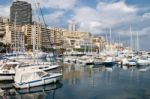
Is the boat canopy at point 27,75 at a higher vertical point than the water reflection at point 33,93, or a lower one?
higher

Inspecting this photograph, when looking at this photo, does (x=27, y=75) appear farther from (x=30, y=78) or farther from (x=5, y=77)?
(x=5, y=77)

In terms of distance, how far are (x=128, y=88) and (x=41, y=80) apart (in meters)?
10.6

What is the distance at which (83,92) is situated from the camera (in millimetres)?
33031

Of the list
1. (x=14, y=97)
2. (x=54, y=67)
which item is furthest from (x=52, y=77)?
(x=54, y=67)

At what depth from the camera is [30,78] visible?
115 ft

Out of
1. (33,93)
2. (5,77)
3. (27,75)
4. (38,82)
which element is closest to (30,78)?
(27,75)

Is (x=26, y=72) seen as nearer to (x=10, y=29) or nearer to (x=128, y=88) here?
(x=128, y=88)

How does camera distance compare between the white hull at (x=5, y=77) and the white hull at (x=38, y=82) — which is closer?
the white hull at (x=38, y=82)

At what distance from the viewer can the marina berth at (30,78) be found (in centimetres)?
3422

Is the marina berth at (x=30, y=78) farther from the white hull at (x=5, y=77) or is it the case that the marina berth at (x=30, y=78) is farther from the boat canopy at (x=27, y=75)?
the white hull at (x=5, y=77)

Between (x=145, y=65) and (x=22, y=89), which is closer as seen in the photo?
(x=22, y=89)

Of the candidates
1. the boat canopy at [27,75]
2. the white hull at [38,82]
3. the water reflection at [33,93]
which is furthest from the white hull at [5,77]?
the water reflection at [33,93]

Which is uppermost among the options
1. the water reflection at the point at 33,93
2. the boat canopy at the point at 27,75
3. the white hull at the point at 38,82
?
the boat canopy at the point at 27,75

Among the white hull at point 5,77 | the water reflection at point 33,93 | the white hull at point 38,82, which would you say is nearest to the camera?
the water reflection at point 33,93
